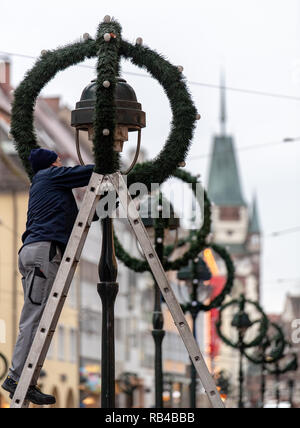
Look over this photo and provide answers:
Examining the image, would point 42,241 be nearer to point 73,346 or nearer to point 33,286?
point 33,286

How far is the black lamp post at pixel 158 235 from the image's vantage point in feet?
56.4

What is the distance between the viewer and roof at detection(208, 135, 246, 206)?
635 feet

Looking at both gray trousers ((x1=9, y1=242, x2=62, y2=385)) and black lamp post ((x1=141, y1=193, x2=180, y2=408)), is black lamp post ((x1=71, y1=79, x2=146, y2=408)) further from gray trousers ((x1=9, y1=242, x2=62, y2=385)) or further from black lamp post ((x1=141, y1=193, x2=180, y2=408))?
black lamp post ((x1=141, y1=193, x2=180, y2=408))

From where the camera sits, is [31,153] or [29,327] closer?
[29,327]

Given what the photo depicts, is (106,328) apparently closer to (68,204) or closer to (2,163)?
(68,204)

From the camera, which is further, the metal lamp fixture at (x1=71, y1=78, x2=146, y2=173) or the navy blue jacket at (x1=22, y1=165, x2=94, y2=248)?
the metal lamp fixture at (x1=71, y1=78, x2=146, y2=173)

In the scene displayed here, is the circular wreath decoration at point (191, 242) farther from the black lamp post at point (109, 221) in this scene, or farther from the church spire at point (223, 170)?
the church spire at point (223, 170)

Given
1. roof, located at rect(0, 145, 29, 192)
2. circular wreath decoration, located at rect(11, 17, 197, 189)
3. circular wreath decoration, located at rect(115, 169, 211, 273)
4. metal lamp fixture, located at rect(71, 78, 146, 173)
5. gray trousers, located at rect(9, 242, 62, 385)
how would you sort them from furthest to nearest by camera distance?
roof, located at rect(0, 145, 29, 192), circular wreath decoration, located at rect(115, 169, 211, 273), metal lamp fixture, located at rect(71, 78, 146, 173), circular wreath decoration, located at rect(11, 17, 197, 189), gray trousers, located at rect(9, 242, 62, 385)

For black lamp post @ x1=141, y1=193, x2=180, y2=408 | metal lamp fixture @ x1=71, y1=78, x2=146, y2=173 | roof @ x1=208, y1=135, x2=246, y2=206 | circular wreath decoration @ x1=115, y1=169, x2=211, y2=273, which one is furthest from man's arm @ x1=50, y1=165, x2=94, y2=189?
roof @ x1=208, y1=135, x2=246, y2=206

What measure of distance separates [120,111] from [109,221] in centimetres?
81

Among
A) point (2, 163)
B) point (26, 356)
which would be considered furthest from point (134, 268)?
point (2, 163)

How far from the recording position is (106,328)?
32.5 ft

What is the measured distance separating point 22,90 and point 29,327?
227cm

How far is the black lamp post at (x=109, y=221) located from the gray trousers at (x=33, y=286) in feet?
2.19
